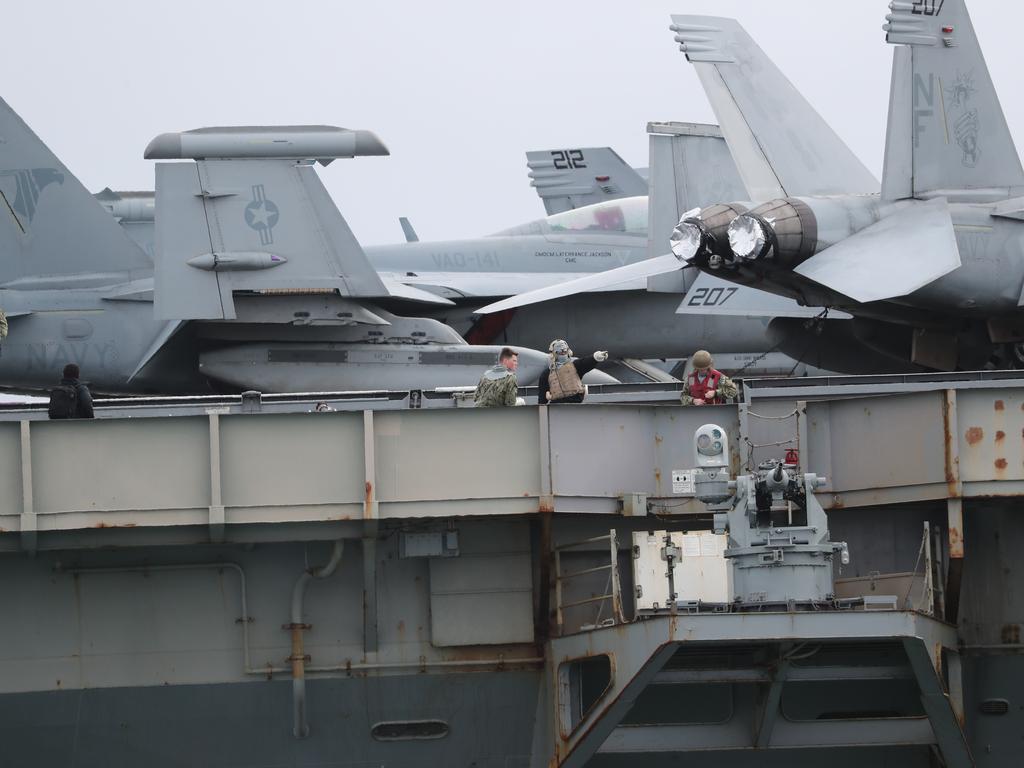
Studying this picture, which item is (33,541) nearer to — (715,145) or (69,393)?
(69,393)

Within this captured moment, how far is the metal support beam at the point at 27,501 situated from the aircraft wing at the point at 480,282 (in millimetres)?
13932

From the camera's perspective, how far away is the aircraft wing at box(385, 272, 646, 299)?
2508cm

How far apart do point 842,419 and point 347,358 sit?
1008 centimetres

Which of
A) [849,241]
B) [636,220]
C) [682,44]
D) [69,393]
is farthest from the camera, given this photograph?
[636,220]

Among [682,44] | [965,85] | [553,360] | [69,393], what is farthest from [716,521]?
[682,44]

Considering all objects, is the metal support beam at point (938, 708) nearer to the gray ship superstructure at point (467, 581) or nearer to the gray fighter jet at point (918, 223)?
the gray ship superstructure at point (467, 581)

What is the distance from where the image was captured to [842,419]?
39.2ft

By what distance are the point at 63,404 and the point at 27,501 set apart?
1.93m

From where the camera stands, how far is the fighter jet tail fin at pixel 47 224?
2234 cm

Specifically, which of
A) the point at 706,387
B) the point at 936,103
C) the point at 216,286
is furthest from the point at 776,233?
the point at 216,286

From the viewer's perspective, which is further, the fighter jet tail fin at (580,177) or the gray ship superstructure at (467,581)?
the fighter jet tail fin at (580,177)

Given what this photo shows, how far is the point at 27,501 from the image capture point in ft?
36.5

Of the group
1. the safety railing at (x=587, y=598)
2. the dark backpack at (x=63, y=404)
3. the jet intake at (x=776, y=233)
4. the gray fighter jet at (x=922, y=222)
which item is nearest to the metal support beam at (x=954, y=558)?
the safety railing at (x=587, y=598)

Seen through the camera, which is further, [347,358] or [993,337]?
[347,358]
